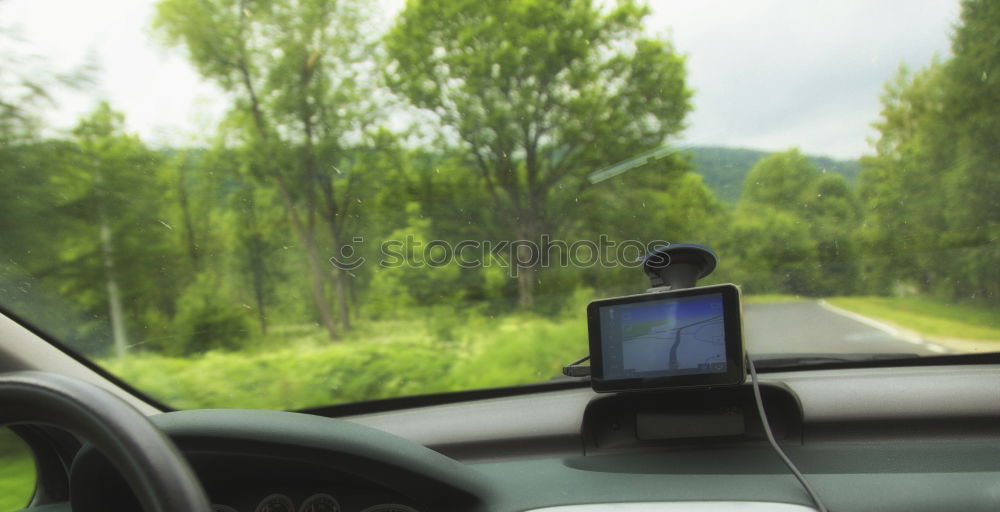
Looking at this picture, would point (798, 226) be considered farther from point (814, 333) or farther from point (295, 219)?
point (295, 219)

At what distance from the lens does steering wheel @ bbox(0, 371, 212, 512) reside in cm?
114

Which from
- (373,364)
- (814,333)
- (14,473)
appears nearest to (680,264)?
(814,333)

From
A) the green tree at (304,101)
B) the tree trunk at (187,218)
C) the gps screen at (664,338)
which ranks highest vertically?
the green tree at (304,101)

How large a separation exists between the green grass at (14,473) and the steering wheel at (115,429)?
112 cm

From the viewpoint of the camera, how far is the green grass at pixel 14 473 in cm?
214

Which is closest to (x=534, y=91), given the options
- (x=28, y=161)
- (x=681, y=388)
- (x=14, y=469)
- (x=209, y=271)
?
(x=209, y=271)

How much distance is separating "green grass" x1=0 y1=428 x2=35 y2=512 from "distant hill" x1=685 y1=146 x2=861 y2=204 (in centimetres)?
341

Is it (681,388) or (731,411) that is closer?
(681,388)

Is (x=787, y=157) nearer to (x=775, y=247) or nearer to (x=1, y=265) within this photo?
(x=775, y=247)

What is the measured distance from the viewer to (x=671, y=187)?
399 centimetres

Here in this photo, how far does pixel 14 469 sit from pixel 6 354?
15.9 inches

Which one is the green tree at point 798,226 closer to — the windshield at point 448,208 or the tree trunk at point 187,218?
the windshield at point 448,208

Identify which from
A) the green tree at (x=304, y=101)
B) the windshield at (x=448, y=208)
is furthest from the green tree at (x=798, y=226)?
the green tree at (x=304, y=101)

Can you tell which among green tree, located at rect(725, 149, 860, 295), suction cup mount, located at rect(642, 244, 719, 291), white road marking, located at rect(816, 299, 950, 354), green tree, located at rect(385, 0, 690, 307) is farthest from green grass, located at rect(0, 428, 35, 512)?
white road marking, located at rect(816, 299, 950, 354)
